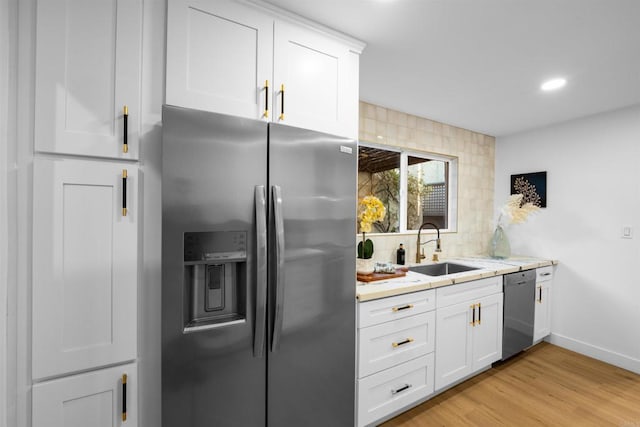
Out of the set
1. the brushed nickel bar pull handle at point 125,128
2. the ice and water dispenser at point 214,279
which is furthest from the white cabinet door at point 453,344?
the brushed nickel bar pull handle at point 125,128

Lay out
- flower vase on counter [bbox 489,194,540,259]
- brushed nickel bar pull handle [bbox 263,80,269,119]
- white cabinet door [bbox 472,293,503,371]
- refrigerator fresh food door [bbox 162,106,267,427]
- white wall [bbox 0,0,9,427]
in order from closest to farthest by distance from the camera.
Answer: white wall [bbox 0,0,9,427], refrigerator fresh food door [bbox 162,106,267,427], brushed nickel bar pull handle [bbox 263,80,269,119], white cabinet door [bbox 472,293,503,371], flower vase on counter [bbox 489,194,540,259]

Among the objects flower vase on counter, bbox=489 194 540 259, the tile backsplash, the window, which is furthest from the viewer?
flower vase on counter, bbox=489 194 540 259

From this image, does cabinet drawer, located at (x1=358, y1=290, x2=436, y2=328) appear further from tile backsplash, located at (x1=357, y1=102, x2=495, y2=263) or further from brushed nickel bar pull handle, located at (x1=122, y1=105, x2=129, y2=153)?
brushed nickel bar pull handle, located at (x1=122, y1=105, x2=129, y2=153)

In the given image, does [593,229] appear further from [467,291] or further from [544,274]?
[467,291]

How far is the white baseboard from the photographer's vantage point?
2.52m

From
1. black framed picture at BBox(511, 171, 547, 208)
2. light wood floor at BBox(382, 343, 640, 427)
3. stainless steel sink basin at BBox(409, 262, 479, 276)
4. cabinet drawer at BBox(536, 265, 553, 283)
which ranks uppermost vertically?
black framed picture at BBox(511, 171, 547, 208)

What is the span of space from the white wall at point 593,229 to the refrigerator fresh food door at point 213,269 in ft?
11.1

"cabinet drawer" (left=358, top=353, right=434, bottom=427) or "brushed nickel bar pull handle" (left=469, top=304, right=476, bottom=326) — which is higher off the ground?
"brushed nickel bar pull handle" (left=469, top=304, right=476, bottom=326)

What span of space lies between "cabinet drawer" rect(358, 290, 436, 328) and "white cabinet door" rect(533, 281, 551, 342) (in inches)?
67.4

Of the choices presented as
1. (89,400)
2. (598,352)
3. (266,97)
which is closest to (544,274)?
(598,352)

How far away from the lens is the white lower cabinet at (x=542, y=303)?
9.27ft

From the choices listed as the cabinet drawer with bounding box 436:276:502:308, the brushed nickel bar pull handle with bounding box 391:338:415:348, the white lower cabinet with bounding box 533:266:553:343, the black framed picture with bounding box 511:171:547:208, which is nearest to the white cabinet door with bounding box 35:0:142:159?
the brushed nickel bar pull handle with bounding box 391:338:415:348

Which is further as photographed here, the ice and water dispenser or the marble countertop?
the marble countertop

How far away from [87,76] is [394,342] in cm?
203
